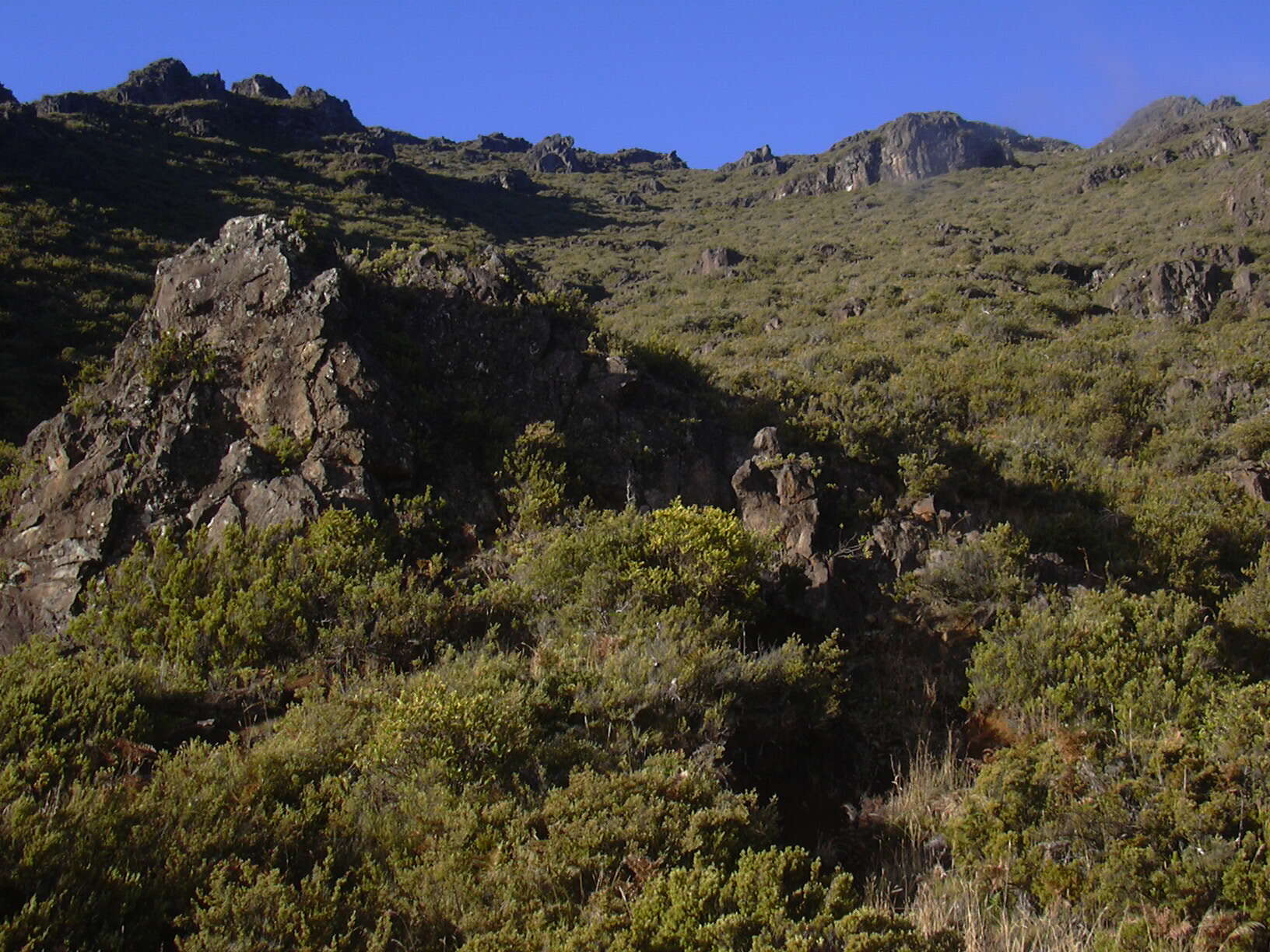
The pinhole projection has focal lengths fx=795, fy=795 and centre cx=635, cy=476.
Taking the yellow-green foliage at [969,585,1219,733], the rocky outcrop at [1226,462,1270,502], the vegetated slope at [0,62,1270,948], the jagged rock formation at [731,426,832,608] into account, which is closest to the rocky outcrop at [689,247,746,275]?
the vegetated slope at [0,62,1270,948]

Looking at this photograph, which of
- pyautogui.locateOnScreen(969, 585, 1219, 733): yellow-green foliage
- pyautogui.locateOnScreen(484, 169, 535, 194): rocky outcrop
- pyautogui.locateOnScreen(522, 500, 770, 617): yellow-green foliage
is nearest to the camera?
pyautogui.locateOnScreen(969, 585, 1219, 733): yellow-green foliage

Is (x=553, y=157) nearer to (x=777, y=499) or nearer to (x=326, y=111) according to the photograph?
(x=326, y=111)

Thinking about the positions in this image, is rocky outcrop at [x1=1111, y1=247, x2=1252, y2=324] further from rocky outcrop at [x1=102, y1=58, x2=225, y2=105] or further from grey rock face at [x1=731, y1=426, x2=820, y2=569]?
rocky outcrop at [x1=102, y1=58, x2=225, y2=105]

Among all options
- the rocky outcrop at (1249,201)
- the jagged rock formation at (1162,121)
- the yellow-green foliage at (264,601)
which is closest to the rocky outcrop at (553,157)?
the jagged rock formation at (1162,121)

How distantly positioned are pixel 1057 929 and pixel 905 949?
94 centimetres

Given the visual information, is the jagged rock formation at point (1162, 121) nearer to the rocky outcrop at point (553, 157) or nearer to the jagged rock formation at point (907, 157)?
the jagged rock formation at point (907, 157)

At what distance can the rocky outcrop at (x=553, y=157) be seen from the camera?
69188 millimetres

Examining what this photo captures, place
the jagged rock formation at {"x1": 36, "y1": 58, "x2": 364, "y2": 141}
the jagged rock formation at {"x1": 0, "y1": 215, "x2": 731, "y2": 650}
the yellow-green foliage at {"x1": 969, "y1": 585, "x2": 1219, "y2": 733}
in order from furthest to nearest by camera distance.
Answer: the jagged rock formation at {"x1": 36, "y1": 58, "x2": 364, "y2": 141}
the jagged rock formation at {"x1": 0, "y1": 215, "x2": 731, "y2": 650}
the yellow-green foliage at {"x1": 969, "y1": 585, "x2": 1219, "y2": 733}

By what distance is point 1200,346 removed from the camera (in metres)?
15.4

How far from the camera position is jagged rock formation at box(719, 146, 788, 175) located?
213ft

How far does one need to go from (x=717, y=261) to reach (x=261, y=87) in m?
53.2

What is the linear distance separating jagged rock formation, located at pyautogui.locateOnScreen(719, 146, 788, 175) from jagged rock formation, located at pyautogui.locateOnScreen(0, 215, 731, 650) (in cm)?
6095

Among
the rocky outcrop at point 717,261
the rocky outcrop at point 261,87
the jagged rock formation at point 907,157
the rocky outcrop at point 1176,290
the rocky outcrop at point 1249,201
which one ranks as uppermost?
the rocky outcrop at point 261,87

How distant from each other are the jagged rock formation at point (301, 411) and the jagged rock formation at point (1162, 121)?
4910 centimetres
